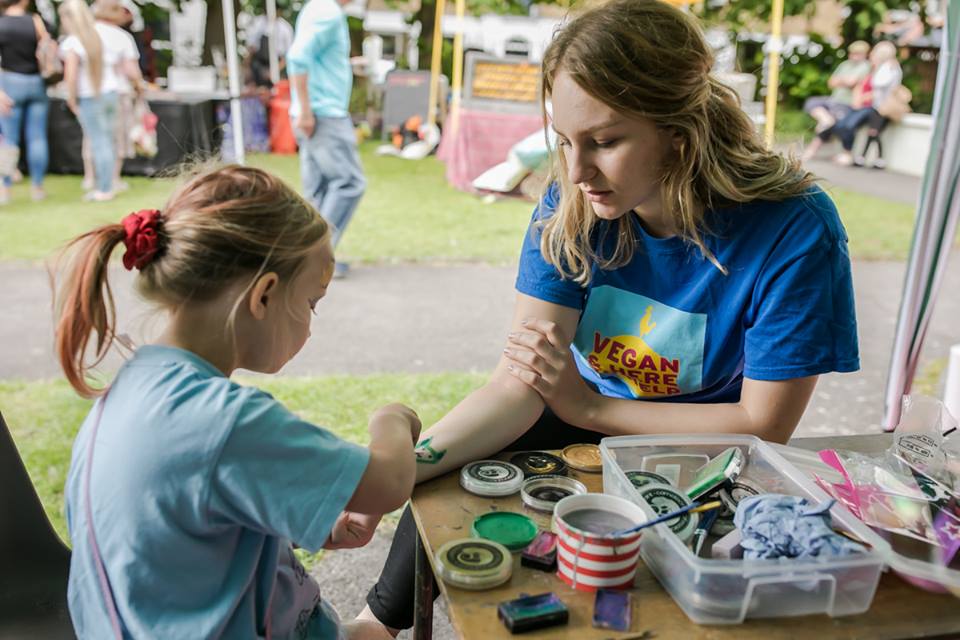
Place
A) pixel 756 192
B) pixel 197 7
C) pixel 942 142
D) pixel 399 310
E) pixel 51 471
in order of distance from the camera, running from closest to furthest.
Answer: pixel 756 192, pixel 942 142, pixel 51 471, pixel 399 310, pixel 197 7

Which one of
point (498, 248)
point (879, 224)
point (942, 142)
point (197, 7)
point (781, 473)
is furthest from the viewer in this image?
point (197, 7)

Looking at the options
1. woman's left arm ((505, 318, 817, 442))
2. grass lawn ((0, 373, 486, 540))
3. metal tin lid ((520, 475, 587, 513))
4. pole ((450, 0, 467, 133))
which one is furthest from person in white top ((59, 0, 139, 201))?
metal tin lid ((520, 475, 587, 513))

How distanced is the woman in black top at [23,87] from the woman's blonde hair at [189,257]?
6295 mm

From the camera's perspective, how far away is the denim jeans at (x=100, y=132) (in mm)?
6617

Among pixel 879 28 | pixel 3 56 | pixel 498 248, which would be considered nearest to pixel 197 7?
pixel 3 56

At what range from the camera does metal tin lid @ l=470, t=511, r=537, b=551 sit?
108cm

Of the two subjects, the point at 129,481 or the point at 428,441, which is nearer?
the point at 129,481

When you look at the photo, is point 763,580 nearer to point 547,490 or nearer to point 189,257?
point 547,490

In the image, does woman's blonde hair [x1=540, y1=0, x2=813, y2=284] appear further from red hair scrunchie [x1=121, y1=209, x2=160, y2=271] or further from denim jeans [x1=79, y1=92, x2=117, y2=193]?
denim jeans [x1=79, y1=92, x2=117, y2=193]

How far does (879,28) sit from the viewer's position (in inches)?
463

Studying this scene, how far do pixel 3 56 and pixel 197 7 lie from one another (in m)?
10.4

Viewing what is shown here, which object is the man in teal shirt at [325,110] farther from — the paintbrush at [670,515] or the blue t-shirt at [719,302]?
the paintbrush at [670,515]

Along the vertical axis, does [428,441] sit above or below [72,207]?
above

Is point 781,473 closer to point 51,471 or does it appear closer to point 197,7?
point 51,471
